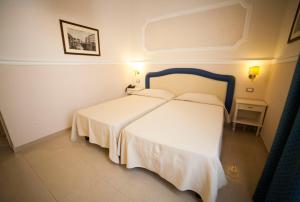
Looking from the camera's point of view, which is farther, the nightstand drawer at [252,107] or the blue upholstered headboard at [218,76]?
the blue upholstered headboard at [218,76]

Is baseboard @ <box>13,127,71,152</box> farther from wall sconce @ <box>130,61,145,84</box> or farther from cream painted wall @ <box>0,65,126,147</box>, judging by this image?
wall sconce @ <box>130,61,145,84</box>

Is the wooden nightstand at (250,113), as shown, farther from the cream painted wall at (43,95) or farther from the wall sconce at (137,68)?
the cream painted wall at (43,95)

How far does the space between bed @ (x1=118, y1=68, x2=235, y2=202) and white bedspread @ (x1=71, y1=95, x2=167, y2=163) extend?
14cm

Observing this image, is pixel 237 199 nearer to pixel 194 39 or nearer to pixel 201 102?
pixel 201 102

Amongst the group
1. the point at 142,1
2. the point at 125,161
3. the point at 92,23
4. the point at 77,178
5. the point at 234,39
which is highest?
the point at 142,1

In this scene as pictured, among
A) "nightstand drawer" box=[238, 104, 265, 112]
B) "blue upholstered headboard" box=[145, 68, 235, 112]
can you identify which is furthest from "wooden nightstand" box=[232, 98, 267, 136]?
"blue upholstered headboard" box=[145, 68, 235, 112]

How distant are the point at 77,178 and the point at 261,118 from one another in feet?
10.1

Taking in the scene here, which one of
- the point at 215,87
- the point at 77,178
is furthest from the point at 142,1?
the point at 77,178

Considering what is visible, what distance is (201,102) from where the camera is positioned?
2.60m

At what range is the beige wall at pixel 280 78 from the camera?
5.84 ft

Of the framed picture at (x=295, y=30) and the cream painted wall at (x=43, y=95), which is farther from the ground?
the framed picture at (x=295, y=30)

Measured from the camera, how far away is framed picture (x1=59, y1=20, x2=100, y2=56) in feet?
7.61

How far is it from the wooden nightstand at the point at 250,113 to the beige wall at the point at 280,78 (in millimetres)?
86

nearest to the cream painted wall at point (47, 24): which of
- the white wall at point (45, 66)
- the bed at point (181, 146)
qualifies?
the white wall at point (45, 66)
